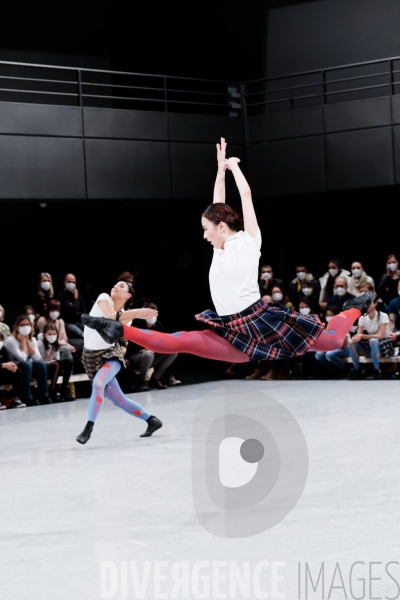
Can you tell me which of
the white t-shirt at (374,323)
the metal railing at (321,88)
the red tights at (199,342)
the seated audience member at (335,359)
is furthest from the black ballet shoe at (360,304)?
the metal railing at (321,88)

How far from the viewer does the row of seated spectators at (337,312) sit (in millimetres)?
12859

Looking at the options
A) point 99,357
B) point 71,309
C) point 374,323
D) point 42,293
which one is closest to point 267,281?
point 374,323

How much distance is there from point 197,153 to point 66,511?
1046cm

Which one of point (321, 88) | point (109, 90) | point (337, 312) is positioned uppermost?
point (109, 90)

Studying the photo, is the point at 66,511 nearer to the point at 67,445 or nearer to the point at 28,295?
the point at 67,445

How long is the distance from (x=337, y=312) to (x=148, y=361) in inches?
120

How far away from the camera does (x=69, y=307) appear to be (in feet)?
43.3

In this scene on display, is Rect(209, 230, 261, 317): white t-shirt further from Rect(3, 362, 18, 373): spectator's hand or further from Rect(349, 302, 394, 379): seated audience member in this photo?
Rect(349, 302, 394, 379): seated audience member

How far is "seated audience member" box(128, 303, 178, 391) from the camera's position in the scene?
509 inches

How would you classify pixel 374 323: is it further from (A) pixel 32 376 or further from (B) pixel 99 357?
(B) pixel 99 357

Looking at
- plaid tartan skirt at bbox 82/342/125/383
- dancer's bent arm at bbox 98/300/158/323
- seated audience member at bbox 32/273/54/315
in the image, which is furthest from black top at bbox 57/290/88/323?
dancer's bent arm at bbox 98/300/158/323

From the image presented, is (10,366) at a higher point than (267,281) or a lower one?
lower

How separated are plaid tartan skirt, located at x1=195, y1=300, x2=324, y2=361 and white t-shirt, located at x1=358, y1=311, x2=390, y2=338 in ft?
24.8

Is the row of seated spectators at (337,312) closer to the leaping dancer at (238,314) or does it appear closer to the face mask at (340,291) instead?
the face mask at (340,291)
